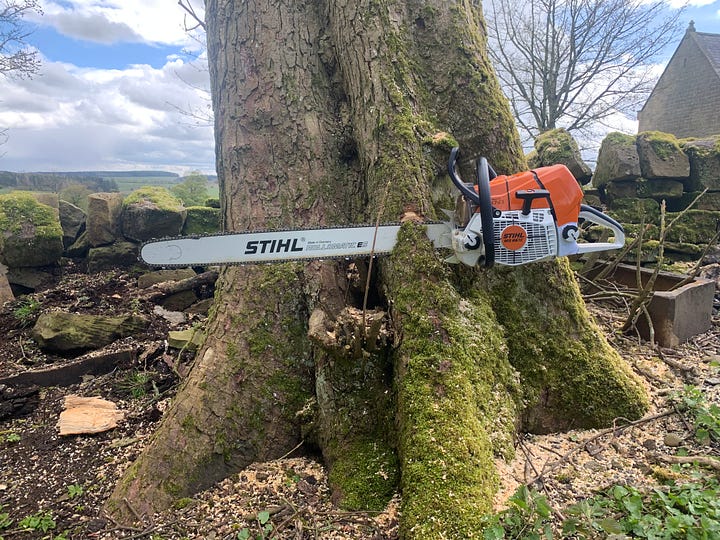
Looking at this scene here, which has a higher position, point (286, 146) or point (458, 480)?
point (286, 146)

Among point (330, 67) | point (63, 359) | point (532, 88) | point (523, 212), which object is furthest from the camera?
point (532, 88)

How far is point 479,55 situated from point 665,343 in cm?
229

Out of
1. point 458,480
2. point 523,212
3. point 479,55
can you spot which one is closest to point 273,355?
point 458,480

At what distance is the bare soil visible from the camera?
1.69 m

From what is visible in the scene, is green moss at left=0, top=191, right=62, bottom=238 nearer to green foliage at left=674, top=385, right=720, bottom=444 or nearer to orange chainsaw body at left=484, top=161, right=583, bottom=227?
orange chainsaw body at left=484, top=161, right=583, bottom=227

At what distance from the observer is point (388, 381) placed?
6.49 ft

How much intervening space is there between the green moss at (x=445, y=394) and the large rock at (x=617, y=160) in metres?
4.46

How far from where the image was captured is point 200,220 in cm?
607

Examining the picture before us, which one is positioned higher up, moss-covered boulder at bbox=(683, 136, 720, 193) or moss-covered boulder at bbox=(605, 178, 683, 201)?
moss-covered boulder at bbox=(683, 136, 720, 193)

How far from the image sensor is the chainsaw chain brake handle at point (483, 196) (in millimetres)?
1602

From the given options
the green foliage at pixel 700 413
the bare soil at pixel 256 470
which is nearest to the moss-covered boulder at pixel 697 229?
the bare soil at pixel 256 470

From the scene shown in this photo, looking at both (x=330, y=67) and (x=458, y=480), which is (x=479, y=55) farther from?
(x=458, y=480)

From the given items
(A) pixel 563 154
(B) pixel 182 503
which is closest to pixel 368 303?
(B) pixel 182 503

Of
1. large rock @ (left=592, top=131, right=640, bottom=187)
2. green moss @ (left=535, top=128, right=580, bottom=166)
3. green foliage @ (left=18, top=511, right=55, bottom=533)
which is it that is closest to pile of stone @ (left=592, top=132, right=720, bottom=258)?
large rock @ (left=592, top=131, right=640, bottom=187)
